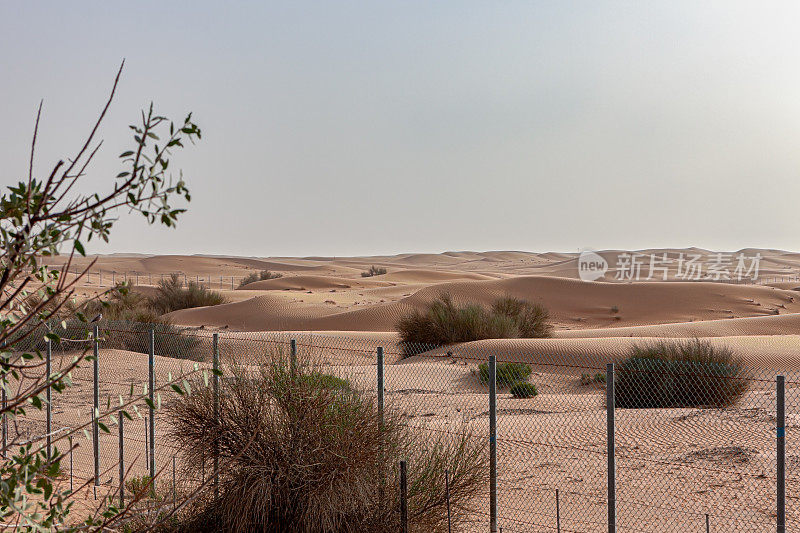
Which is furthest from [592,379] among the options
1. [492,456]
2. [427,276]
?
[427,276]

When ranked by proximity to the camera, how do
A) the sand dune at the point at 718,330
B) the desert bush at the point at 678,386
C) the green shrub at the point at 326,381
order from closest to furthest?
the green shrub at the point at 326,381 < the desert bush at the point at 678,386 < the sand dune at the point at 718,330

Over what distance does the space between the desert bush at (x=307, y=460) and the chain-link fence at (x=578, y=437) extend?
1.06ft

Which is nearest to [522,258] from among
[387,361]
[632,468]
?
[387,361]

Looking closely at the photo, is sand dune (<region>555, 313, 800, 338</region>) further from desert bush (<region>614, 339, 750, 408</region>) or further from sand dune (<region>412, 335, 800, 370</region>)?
desert bush (<region>614, 339, 750, 408</region>)

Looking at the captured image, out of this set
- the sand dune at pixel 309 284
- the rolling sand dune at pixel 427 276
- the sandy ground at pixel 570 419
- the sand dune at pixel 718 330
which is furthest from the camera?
the rolling sand dune at pixel 427 276

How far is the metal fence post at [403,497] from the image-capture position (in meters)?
6.99

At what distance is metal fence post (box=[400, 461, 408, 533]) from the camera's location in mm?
6988

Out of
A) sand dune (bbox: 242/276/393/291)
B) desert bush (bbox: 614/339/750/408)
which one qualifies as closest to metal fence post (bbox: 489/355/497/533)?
desert bush (bbox: 614/339/750/408)

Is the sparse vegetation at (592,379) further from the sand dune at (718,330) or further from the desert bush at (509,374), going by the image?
the sand dune at (718,330)

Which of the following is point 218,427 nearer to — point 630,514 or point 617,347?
point 630,514

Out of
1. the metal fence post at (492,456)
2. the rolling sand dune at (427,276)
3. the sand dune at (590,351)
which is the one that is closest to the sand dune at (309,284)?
the rolling sand dune at (427,276)

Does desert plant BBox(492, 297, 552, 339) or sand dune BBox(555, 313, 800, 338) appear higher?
desert plant BBox(492, 297, 552, 339)

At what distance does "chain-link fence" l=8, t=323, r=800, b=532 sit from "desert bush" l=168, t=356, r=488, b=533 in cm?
32

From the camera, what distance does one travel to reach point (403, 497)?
7082mm
